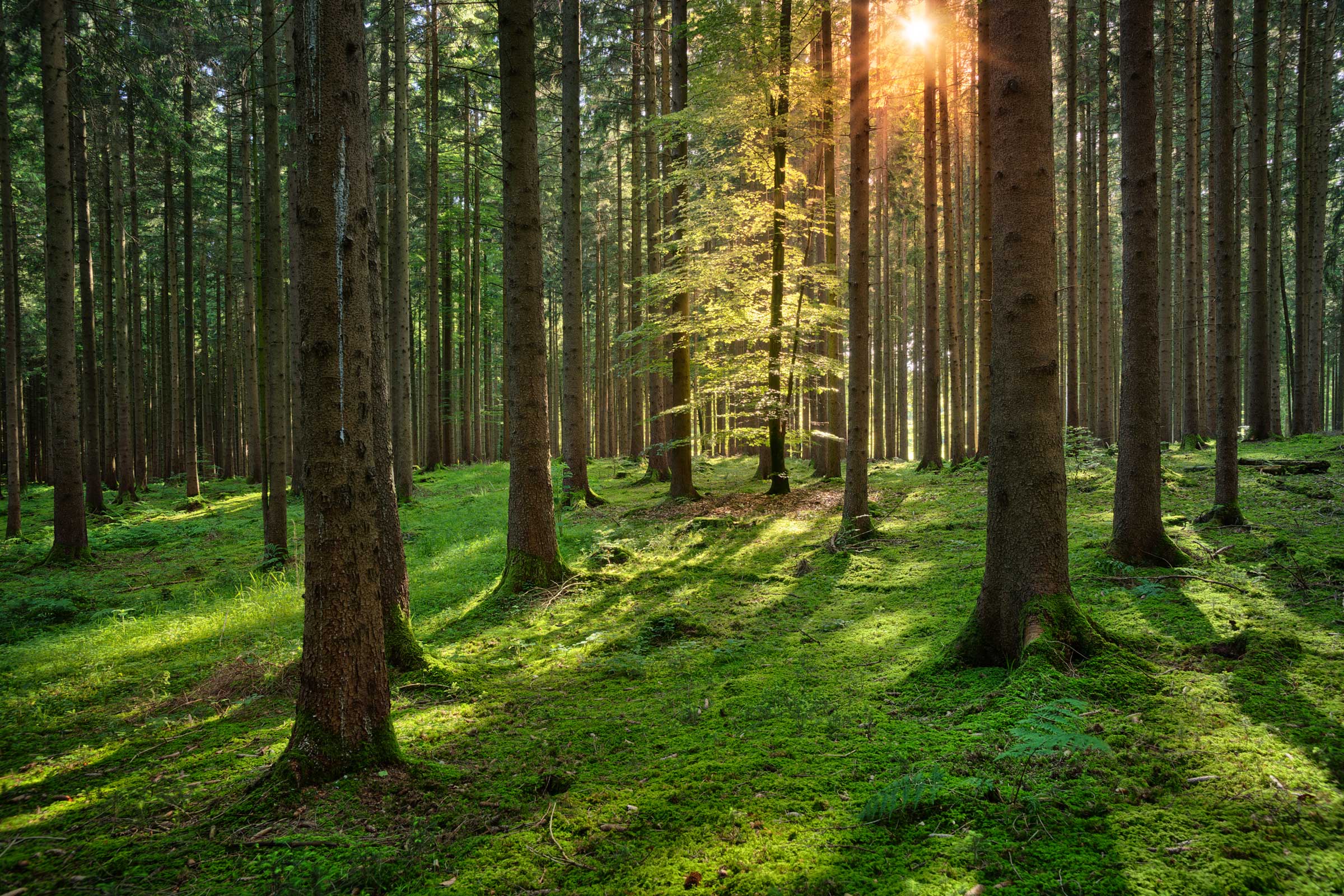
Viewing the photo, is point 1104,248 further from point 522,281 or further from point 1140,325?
point 522,281

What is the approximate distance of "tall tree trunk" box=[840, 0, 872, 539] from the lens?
8.69 m

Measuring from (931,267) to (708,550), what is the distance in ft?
35.2

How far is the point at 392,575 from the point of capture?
5.02 m

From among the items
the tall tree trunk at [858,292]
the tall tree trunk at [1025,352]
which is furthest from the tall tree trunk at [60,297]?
the tall tree trunk at [1025,352]

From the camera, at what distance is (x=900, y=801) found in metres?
2.75

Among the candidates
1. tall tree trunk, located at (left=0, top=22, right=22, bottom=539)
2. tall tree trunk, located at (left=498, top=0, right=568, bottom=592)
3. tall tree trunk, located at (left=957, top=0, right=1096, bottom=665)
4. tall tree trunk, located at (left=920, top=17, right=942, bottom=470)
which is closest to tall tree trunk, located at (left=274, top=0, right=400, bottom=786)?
tall tree trunk, located at (left=498, top=0, right=568, bottom=592)

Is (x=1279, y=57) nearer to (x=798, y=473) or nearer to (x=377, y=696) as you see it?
(x=798, y=473)

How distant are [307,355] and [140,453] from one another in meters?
24.9

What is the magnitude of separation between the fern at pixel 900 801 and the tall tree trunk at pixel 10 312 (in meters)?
15.4

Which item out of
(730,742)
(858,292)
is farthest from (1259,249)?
(730,742)

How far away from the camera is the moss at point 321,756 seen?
3207 millimetres

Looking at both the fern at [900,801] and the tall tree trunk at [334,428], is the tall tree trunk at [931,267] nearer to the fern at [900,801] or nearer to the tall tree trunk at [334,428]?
the tall tree trunk at [334,428]

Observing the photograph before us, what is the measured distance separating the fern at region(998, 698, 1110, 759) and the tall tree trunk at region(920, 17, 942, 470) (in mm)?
14525

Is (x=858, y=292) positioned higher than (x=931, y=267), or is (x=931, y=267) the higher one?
(x=931, y=267)
